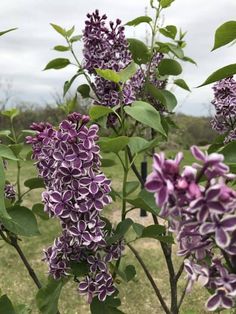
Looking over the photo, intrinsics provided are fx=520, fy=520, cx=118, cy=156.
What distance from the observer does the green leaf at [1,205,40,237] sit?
5.48 ft

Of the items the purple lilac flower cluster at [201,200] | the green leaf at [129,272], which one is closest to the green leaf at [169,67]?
the green leaf at [129,272]

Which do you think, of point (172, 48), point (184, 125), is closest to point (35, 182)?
point (172, 48)

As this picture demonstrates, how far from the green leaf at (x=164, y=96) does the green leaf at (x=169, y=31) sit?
1.00 ft

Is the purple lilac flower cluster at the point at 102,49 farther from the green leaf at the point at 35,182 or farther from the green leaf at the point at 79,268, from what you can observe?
the green leaf at the point at 79,268

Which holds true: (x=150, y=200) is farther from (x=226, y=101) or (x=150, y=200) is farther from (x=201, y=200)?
(x=226, y=101)

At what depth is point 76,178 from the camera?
1409 millimetres

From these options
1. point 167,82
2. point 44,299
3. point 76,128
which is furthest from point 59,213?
point 167,82

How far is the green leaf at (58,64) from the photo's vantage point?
222 centimetres

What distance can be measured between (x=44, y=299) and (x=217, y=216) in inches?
44.9

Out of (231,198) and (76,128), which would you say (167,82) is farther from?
(231,198)

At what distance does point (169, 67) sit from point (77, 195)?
0.97 m

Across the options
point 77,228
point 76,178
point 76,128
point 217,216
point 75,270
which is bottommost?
point 75,270

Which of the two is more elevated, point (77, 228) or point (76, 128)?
point (76, 128)

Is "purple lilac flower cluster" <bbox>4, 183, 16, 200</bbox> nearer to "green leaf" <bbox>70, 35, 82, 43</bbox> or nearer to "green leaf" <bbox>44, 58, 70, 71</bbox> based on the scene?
"green leaf" <bbox>44, 58, 70, 71</bbox>
